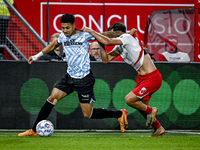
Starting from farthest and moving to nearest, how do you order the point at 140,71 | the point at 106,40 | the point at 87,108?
the point at 87,108 → the point at 140,71 → the point at 106,40

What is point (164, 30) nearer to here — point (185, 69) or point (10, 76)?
point (185, 69)

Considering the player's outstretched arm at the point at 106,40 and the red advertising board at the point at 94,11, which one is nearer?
the player's outstretched arm at the point at 106,40

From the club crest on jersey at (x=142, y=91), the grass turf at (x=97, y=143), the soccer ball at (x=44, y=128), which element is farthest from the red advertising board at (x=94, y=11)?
the grass turf at (x=97, y=143)

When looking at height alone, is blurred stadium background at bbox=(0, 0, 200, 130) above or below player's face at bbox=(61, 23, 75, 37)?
below

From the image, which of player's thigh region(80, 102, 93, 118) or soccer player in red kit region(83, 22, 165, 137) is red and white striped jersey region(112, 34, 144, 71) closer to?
soccer player in red kit region(83, 22, 165, 137)

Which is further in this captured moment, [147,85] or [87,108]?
[87,108]

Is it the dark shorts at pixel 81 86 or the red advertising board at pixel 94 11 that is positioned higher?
the red advertising board at pixel 94 11

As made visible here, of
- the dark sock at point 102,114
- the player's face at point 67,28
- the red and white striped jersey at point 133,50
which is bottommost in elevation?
the dark sock at point 102,114

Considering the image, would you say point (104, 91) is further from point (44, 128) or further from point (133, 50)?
point (44, 128)

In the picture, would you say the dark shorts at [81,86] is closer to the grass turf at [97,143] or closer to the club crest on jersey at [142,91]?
the grass turf at [97,143]

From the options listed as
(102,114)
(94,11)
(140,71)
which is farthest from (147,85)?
(94,11)

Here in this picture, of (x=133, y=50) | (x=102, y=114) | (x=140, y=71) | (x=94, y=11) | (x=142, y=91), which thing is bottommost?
(x=102, y=114)

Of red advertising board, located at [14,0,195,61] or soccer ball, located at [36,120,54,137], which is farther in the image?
red advertising board, located at [14,0,195,61]

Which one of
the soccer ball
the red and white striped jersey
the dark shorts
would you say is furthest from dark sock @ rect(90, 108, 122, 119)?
the red and white striped jersey
